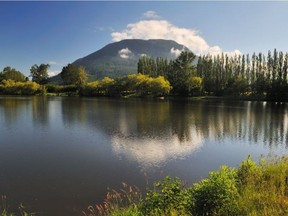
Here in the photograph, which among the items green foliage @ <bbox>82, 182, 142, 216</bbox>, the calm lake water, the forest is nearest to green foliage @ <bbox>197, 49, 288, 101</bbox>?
the forest

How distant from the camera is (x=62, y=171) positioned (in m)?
20.2

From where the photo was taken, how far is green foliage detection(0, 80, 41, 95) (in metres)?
170

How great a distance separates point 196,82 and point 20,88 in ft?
359

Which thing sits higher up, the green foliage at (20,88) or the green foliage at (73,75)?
the green foliage at (73,75)

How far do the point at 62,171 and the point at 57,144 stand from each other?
9.93 metres

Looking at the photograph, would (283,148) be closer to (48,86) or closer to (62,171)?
(62,171)


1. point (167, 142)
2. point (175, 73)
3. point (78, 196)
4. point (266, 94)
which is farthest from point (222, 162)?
point (175, 73)

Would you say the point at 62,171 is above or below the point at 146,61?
below

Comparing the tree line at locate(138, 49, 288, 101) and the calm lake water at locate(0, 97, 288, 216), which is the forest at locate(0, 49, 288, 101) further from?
the calm lake water at locate(0, 97, 288, 216)

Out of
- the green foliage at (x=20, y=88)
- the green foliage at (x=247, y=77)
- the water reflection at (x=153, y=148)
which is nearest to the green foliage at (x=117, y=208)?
the water reflection at (x=153, y=148)

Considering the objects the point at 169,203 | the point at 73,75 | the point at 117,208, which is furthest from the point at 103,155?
the point at 73,75

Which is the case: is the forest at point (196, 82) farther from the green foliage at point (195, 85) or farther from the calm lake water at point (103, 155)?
the calm lake water at point (103, 155)

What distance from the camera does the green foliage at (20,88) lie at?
170375 millimetres

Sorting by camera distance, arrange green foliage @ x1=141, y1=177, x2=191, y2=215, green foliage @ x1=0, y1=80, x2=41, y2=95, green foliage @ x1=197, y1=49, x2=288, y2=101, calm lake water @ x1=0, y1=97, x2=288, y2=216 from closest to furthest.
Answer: green foliage @ x1=141, y1=177, x2=191, y2=215 → calm lake water @ x1=0, y1=97, x2=288, y2=216 → green foliage @ x1=197, y1=49, x2=288, y2=101 → green foliage @ x1=0, y1=80, x2=41, y2=95
